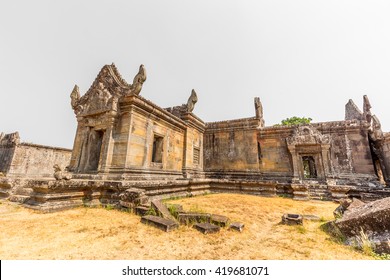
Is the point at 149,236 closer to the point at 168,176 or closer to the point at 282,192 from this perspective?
the point at 168,176

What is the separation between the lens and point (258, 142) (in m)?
13.2

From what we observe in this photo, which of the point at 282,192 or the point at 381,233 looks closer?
the point at 381,233

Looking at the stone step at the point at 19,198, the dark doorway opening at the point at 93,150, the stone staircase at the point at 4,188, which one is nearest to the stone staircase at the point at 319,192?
the dark doorway opening at the point at 93,150

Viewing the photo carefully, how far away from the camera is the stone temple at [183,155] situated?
6.42m

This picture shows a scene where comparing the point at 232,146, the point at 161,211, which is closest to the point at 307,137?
the point at 232,146

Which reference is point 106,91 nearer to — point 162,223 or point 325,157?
point 162,223

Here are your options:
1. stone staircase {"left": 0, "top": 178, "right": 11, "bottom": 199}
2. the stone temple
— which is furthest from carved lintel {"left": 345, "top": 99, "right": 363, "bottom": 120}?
stone staircase {"left": 0, "top": 178, "right": 11, "bottom": 199}

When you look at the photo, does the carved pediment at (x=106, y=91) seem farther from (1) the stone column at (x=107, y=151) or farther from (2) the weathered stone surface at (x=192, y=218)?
(2) the weathered stone surface at (x=192, y=218)

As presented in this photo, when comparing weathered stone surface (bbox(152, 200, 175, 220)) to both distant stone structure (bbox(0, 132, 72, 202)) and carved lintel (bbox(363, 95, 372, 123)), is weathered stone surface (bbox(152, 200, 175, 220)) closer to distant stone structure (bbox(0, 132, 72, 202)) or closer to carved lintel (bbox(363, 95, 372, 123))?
carved lintel (bbox(363, 95, 372, 123))

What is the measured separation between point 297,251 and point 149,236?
2.61 metres

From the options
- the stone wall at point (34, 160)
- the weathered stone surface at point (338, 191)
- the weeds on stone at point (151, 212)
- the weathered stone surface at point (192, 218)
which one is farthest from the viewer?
the stone wall at point (34, 160)

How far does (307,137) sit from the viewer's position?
11.7 metres

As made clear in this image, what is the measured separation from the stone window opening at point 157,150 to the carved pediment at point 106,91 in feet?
9.19

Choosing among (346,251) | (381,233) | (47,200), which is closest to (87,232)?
(47,200)
